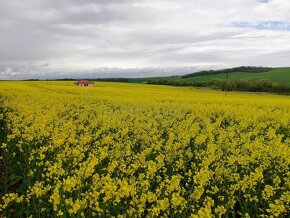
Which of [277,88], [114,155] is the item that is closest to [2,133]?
[114,155]

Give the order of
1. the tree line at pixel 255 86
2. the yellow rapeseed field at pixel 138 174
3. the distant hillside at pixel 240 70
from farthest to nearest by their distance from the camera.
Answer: the distant hillside at pixel 240 70, the tree line at pixel 255 86, the yellow rapeseed field at pixel 138 174

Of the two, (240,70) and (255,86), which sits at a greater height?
(240,70)

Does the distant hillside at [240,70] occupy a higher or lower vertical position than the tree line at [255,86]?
higher

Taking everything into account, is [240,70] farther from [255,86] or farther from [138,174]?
[138,174]

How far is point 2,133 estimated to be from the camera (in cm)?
1329

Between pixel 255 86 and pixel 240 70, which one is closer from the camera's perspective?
pixel 255 86

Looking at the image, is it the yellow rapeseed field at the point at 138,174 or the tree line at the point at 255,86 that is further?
the tree line at the point at 255,86

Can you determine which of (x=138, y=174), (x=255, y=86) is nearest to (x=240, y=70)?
(x=255, y=86)

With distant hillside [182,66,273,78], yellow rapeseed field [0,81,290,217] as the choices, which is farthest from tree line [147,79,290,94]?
yellow rapeseed field [0,81,290,217]

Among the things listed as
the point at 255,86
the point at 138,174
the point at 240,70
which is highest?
the point at 240,70

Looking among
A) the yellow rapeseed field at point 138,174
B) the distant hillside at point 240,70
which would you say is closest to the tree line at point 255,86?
the distant hillside at point 240,70

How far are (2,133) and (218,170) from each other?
9.58 m

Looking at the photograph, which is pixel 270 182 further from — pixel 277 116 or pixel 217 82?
pixel 217 82

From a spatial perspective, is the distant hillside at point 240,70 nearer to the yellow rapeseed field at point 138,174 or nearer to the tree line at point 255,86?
the tree line at point 255,86
